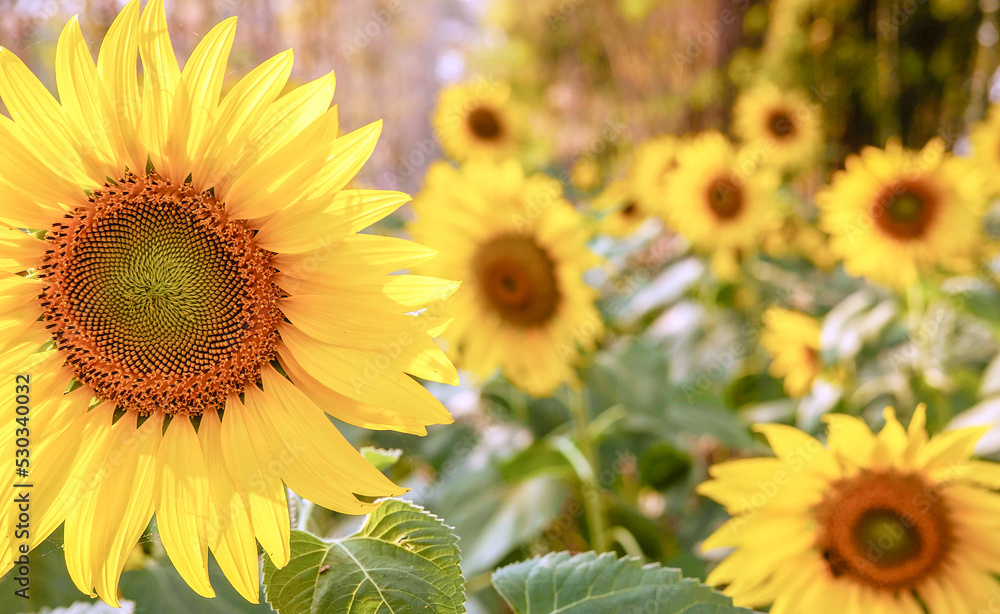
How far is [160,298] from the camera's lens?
0.52 metres

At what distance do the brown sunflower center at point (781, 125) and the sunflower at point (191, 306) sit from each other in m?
3.22

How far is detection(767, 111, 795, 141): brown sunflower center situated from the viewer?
3312 mm

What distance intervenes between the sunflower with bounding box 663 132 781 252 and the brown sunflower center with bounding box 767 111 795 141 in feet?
3.31

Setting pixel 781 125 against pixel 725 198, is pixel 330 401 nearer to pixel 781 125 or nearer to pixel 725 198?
pixel 725 198

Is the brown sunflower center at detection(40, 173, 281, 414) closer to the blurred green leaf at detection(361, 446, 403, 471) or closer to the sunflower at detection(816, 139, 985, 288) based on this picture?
the blurred green leaf at detection(361, 446, 403, 471)

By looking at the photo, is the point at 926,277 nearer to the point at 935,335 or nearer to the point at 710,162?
the point at 935,335

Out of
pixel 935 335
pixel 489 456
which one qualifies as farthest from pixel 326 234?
pixel 935 335

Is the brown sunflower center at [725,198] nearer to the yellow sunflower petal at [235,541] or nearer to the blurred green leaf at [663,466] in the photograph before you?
the blurred green leaf at [663,466]

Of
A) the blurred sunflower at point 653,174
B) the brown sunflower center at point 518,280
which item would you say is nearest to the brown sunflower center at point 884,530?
the brown sunflower center at point 518,280

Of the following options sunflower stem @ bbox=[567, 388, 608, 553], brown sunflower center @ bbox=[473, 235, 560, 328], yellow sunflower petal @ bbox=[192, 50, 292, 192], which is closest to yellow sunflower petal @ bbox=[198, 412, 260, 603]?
yellow sunflower petal @ bbox=[192, 50, 292, 192]

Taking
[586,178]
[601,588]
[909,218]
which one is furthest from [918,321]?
[586,178]

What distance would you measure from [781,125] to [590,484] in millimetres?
2679

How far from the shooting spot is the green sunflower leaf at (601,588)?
0.55 m

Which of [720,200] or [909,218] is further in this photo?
[720,200]
